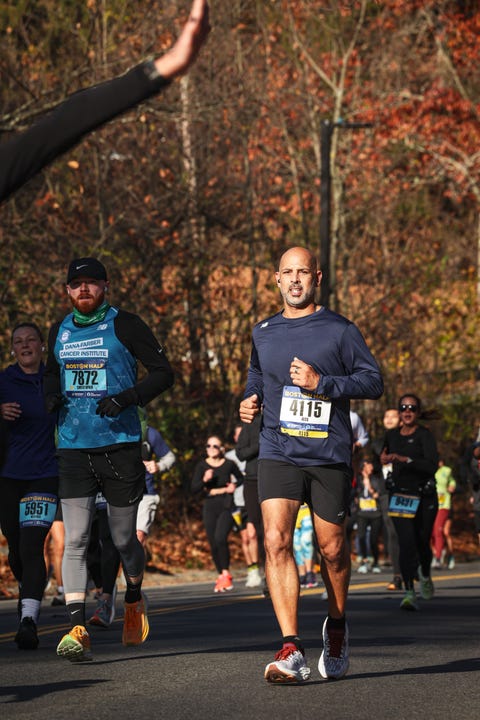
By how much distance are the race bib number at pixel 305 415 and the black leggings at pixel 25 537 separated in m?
2.18

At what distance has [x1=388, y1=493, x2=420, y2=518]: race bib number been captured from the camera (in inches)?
505

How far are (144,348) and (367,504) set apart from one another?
13.2 metres

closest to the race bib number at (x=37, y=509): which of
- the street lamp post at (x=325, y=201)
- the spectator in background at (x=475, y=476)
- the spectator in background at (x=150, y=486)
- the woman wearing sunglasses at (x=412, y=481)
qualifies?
the spectator in background at (x=150, y=486)

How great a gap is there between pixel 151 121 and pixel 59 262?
276 cm

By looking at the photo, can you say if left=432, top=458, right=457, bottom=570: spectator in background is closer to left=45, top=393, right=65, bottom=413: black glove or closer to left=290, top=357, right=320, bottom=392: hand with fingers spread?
left=45, top=393, right=65, bottom=413: black glove

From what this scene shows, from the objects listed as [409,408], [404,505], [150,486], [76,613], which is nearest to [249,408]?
[76,613]

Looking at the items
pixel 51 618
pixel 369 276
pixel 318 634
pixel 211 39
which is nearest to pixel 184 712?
pixel 318 634

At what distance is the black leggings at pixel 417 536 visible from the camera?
1262cm

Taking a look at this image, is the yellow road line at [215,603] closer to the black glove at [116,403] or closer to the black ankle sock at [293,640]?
the black glove at [116,403]

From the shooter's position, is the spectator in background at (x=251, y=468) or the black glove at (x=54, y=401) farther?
the spectator in background at (x=251, y=468)

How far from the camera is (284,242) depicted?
2703 cm

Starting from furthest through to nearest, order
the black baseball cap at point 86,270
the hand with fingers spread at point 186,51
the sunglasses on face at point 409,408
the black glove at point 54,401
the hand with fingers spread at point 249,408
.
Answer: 1. the sunglasses on face at point 409,408
2. the black baseball cap at point 86,270
3. the black glove at point 54,401
4. the hand with fingers spread at point 249,408
5. the hand with fingers spread at point 186,51

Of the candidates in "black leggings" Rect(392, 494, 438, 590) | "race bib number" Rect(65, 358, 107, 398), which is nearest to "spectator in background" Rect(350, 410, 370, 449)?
"black leggings" Rect(392, 494, 438, 590)

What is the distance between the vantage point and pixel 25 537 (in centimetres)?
902
